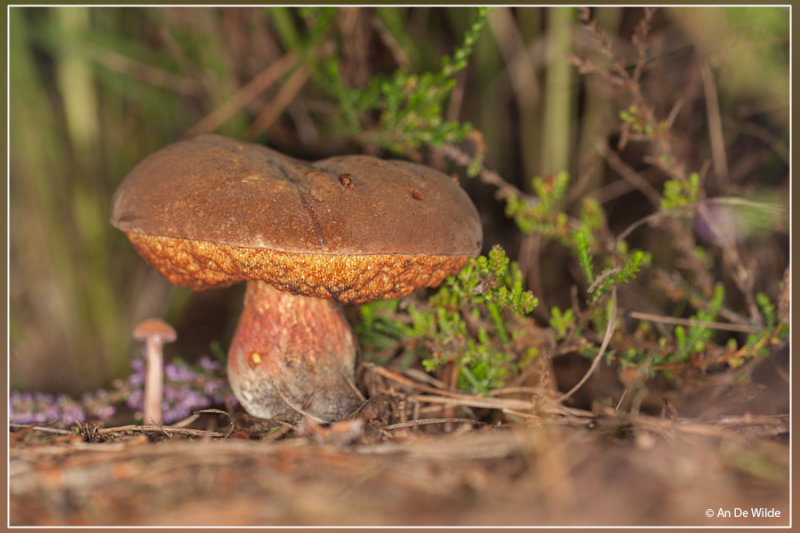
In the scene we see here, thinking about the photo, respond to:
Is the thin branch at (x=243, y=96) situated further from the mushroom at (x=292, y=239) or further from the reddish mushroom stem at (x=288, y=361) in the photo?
the reddish mushroom stem at (x=288, y=361)

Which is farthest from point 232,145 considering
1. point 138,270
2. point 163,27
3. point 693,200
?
point 693,200

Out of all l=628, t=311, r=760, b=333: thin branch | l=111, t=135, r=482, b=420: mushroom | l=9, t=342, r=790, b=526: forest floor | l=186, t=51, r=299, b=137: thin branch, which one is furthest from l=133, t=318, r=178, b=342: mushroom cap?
l=628, t=311, r=760, b=333: thin branch

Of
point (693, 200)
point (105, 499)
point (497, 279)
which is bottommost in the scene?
point (105, 499)

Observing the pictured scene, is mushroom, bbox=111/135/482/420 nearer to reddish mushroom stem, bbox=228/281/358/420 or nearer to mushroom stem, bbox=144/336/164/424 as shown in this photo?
reddish mushroom stem, bbox=228/281/358/420

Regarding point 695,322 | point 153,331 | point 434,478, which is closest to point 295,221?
point 434,478

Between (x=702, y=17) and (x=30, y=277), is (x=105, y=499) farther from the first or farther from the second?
(x=702, y=17)

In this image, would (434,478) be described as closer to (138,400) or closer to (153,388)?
(153,388)

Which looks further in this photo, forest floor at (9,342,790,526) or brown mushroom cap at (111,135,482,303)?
brown mushroom cap at (111,135,482,303)
